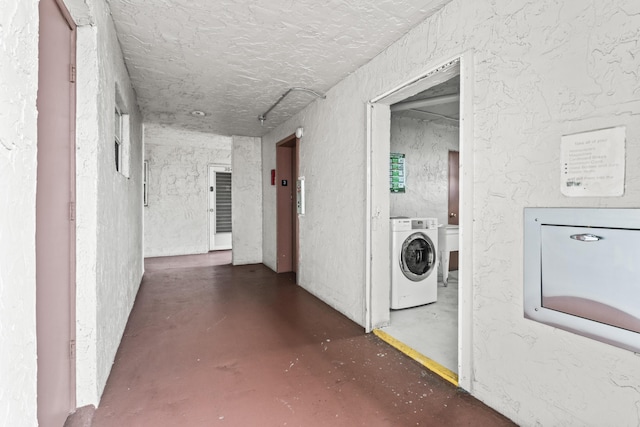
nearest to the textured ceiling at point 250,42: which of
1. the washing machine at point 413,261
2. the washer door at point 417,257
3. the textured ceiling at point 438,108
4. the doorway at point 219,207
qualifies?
the textured ceiling at point 438,108

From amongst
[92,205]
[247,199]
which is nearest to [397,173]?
[247,199]

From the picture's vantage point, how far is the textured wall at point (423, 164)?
422cm

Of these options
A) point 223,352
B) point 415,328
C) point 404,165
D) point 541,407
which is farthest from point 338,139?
point 541,407

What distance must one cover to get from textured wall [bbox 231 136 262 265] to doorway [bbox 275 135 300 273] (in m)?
0.89

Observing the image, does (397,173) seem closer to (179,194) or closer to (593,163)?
(593,163)

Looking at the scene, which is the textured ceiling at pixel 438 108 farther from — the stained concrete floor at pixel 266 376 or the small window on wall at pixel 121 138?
the small window on wall at pixel 121 138

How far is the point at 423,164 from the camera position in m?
4.41

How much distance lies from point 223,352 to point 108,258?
1.06 m

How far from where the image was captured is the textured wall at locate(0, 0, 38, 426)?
740mm

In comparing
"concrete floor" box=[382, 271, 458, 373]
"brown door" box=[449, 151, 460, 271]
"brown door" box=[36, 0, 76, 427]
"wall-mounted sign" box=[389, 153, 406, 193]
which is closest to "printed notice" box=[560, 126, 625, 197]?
"concrete floor" box=[382, 271, 458, 373]

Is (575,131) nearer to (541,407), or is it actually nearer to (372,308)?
(541,407)

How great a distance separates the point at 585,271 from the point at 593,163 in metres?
0.46

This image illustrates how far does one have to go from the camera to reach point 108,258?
1914mm

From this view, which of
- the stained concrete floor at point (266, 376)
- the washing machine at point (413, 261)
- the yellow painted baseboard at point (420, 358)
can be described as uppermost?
the washing machine at point (413, 261)
